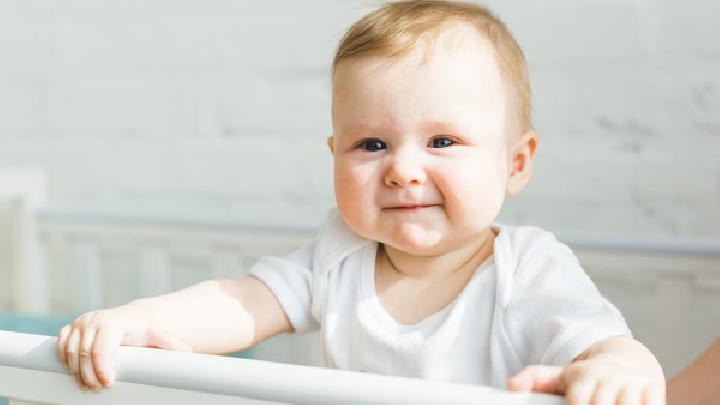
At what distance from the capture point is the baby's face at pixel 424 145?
28.7 inches

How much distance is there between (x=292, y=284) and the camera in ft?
2.82

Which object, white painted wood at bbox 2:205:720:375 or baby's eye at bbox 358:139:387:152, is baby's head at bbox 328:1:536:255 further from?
white painted wood at bbox 2:205:720:375

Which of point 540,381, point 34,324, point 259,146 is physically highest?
point 540,381

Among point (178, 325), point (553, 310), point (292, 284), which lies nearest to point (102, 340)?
point (178, 325)

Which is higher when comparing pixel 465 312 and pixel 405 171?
pixel 405 171

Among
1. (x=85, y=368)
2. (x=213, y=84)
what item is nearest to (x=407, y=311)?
(x=85, y=368)

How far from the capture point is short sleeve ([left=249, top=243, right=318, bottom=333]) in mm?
854

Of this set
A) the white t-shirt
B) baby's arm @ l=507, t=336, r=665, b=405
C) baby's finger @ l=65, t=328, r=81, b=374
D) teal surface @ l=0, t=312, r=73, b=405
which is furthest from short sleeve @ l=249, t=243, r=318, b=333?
teal surface @ l=0, t=312, r=73, b=405

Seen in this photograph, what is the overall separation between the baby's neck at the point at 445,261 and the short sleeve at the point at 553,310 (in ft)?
0.14

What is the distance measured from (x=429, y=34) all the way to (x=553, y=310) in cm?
23

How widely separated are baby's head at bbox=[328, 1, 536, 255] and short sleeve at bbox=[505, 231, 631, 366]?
58mm

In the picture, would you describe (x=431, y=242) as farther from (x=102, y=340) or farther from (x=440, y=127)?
(x=102, y=340)

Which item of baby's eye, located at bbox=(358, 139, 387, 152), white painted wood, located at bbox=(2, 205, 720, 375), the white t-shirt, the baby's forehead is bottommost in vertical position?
white painted wood, located at bbox=(2, 205, 720, 375)

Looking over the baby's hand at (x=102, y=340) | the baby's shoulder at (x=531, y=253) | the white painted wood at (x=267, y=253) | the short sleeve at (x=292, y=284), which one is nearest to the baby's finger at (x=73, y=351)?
the baby's hand at (x=102, y=340)
